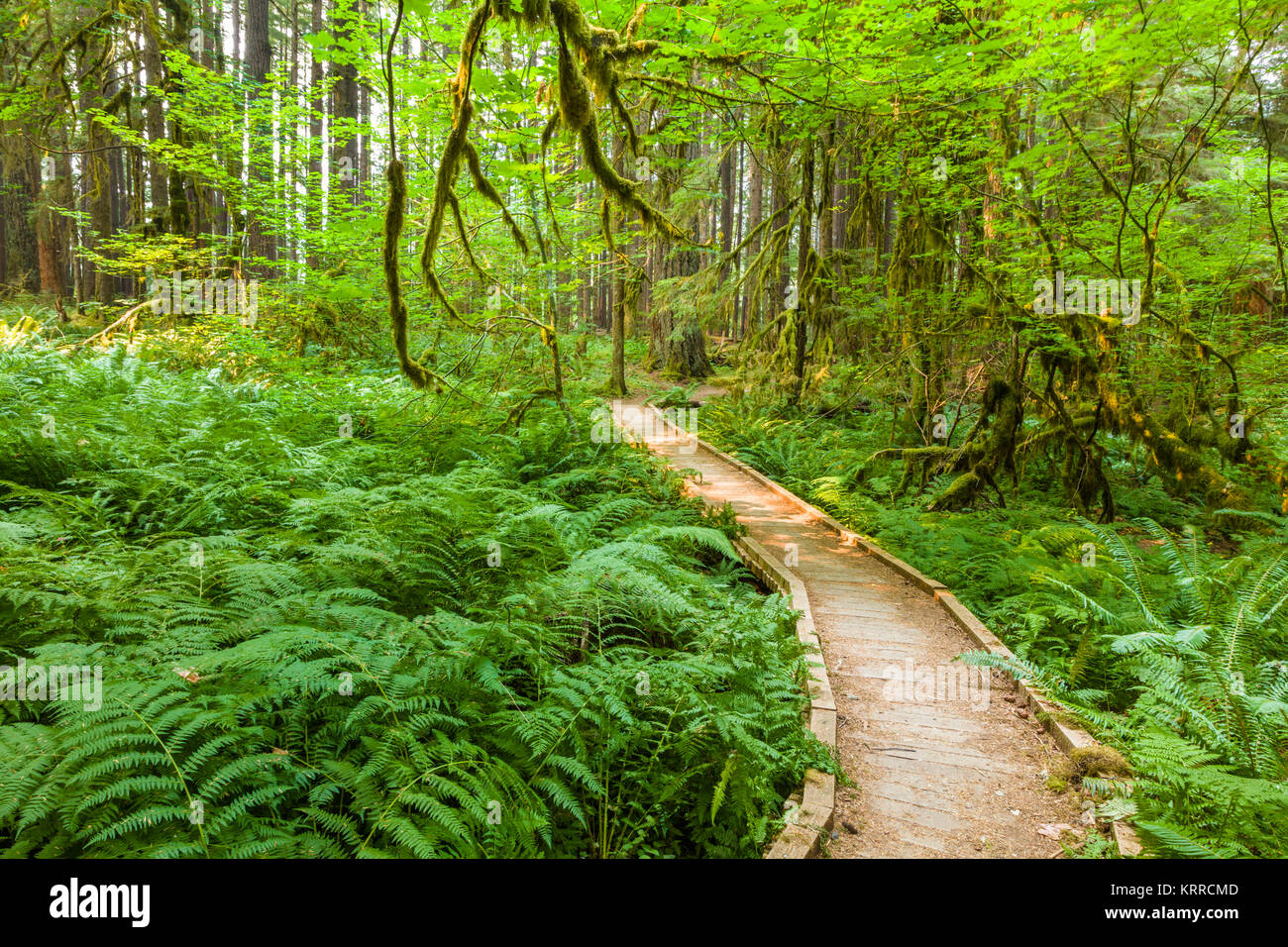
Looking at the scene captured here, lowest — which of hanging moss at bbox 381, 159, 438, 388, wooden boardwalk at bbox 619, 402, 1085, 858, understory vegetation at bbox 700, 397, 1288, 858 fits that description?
wooden boardwalk at bbox 619, 402, 1085, 858

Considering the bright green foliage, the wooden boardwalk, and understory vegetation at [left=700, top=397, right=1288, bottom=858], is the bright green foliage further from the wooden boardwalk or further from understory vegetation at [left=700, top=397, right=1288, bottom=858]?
understory vegetation at [left=700, top=397, right=1288, bottom=858]

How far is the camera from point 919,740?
4.23m

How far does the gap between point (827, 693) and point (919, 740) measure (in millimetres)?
654

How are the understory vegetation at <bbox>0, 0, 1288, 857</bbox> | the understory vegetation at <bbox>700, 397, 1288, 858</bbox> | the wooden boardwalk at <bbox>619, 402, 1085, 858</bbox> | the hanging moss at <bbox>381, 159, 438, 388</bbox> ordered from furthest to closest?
the hanging moss at <bbox>381, 159, 438, 388</bbox>
the wooden boardwalk at <bbox>619, 402, 1085, 858</bbox>
the understory vegetation at <bbox>700, 397, 1288, 858</bbox>
the understory vegetation at <bbox>0, 0, 1288, 857</bbox>

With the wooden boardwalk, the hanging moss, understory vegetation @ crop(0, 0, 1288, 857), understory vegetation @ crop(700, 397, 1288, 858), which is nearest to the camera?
understory vegetation @ crop(0, 0, 1288, 857)

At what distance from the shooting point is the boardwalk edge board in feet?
10.2

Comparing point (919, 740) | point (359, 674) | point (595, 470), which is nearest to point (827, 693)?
point (919, 740)

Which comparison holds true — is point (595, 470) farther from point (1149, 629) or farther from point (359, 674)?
point (1149, 629)

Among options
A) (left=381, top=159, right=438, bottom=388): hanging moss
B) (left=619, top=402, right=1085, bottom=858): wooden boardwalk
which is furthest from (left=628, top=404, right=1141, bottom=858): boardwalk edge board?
(left=381, top=159, right=438, bottom=388): hanging moss

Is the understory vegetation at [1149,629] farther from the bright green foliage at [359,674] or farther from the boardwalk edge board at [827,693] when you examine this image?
the bright green foliage at [359,674]

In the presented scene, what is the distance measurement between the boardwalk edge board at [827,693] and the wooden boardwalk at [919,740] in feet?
0.36

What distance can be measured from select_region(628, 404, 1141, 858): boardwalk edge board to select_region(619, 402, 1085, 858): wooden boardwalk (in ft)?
0.36

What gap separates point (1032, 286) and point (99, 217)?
1988cm

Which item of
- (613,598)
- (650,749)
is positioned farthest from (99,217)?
(650,749)
